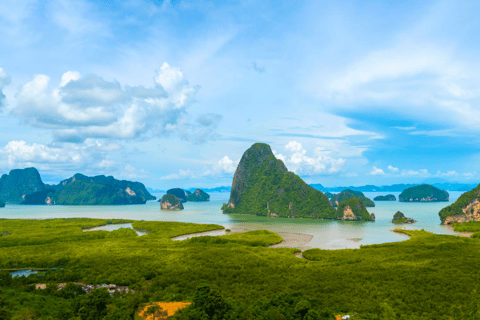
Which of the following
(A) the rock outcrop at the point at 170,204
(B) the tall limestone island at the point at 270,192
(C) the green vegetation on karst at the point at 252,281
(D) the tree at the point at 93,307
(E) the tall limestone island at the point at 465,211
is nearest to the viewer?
(D) the tree at the point at 93,307

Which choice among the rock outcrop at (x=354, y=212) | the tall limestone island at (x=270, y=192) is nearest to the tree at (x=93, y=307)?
the rock outcrop at (x=354, y=212)

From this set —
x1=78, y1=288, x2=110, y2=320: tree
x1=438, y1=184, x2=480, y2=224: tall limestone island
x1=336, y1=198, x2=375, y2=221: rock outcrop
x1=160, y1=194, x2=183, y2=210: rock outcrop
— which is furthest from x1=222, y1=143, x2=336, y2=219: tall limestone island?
x1=78, y1=288, x2=110, y2=320: tree

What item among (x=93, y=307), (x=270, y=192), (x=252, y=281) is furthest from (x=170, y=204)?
(x=93, y=307)

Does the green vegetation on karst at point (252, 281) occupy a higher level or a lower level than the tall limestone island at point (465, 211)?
lower

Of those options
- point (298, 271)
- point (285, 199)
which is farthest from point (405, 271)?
point (285, 199)

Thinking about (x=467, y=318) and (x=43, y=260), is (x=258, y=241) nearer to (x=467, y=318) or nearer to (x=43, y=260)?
(x=43, y=260)

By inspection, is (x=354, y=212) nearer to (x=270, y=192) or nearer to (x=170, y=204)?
(x=270, y=192)

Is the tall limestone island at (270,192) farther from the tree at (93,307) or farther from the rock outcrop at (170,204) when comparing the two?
the tree at (93,307)
